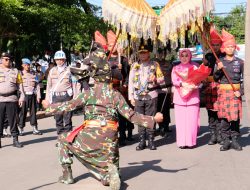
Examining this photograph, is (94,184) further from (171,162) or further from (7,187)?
(171,162)

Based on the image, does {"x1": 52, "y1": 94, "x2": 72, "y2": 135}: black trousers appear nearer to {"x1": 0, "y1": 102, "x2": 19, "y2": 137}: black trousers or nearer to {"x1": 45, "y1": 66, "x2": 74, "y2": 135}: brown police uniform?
{"x1": 45, "y1": 66, "x2": 74, "y2": 135}: brown police uniform

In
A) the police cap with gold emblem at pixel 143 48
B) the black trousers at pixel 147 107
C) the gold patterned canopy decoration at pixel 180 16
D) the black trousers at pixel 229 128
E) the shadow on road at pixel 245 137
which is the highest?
the gold patterned canopy decoration at pixel 180 16

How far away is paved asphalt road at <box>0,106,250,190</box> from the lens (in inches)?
224

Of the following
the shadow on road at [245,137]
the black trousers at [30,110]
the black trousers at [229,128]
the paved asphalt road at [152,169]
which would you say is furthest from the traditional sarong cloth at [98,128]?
the black trousers at [30,110]

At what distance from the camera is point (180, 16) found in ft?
24.6

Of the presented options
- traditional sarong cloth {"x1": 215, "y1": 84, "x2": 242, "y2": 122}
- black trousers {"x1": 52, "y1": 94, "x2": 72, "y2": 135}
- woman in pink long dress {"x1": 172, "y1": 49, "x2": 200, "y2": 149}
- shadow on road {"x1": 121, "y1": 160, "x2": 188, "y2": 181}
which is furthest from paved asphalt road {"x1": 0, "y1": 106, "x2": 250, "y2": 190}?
traditional sarong cloth {"x1": 215, "y1": 84, "x2": 242, "y2": 122}

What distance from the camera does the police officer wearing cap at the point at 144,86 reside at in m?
8.12

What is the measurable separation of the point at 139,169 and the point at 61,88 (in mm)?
2740

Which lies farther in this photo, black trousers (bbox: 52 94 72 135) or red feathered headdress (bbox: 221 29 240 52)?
black trousers (bbox: 52 94 72 135)

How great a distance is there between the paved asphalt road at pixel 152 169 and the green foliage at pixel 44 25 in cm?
730

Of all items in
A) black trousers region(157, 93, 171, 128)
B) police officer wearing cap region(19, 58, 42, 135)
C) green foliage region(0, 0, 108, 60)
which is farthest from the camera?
green foliage region(0, 0, 108, 60)

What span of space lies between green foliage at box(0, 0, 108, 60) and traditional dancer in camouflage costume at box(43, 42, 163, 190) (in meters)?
9.06

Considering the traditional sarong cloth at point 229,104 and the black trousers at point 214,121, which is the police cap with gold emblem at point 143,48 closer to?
the traditional sarong cloth at point 229,104

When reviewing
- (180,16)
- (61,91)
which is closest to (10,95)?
(61,91)
